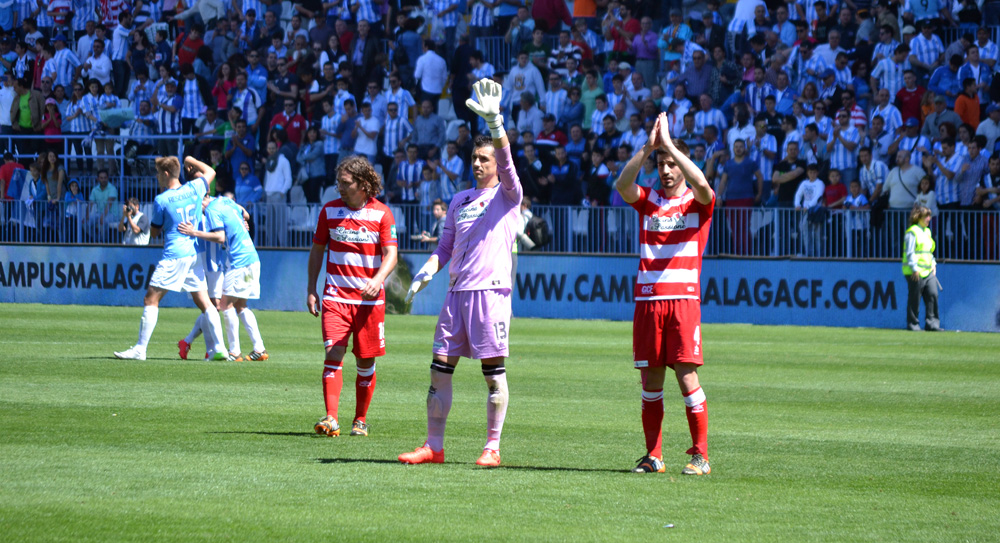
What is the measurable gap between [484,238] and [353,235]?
188 cm

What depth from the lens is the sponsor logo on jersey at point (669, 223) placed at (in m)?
8.13

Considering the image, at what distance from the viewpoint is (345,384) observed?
13.7 m

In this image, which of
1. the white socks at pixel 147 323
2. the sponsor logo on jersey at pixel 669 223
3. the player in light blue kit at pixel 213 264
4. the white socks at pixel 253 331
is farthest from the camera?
the player in light blue kit at pixel 213 264

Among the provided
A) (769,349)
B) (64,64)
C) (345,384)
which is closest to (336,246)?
(345,384)

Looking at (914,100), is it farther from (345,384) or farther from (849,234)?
(345,384)

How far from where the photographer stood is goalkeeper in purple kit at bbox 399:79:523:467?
820cm

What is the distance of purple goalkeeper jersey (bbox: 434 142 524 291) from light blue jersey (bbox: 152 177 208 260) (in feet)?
26.3

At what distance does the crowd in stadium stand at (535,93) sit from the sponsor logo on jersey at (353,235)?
1543 cm

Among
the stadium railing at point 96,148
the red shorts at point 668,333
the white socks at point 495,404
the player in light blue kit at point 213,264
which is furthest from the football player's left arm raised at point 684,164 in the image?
the stadium railing at point 96,148

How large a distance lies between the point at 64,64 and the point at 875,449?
2802cm

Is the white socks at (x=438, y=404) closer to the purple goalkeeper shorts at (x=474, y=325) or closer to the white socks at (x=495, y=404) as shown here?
the purple goalkeeper shorts at (x=474, y=325)

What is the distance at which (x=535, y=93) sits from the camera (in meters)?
27.5

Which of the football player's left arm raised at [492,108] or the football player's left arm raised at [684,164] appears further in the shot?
the football player's left arm raised at [492,108]

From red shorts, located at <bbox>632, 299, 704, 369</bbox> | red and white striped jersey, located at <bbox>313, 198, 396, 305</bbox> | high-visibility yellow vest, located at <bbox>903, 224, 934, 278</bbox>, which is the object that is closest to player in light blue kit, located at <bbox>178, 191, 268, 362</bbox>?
red and white striped jersey, located at <bbox>313, 198, 396, 305</bbox>
